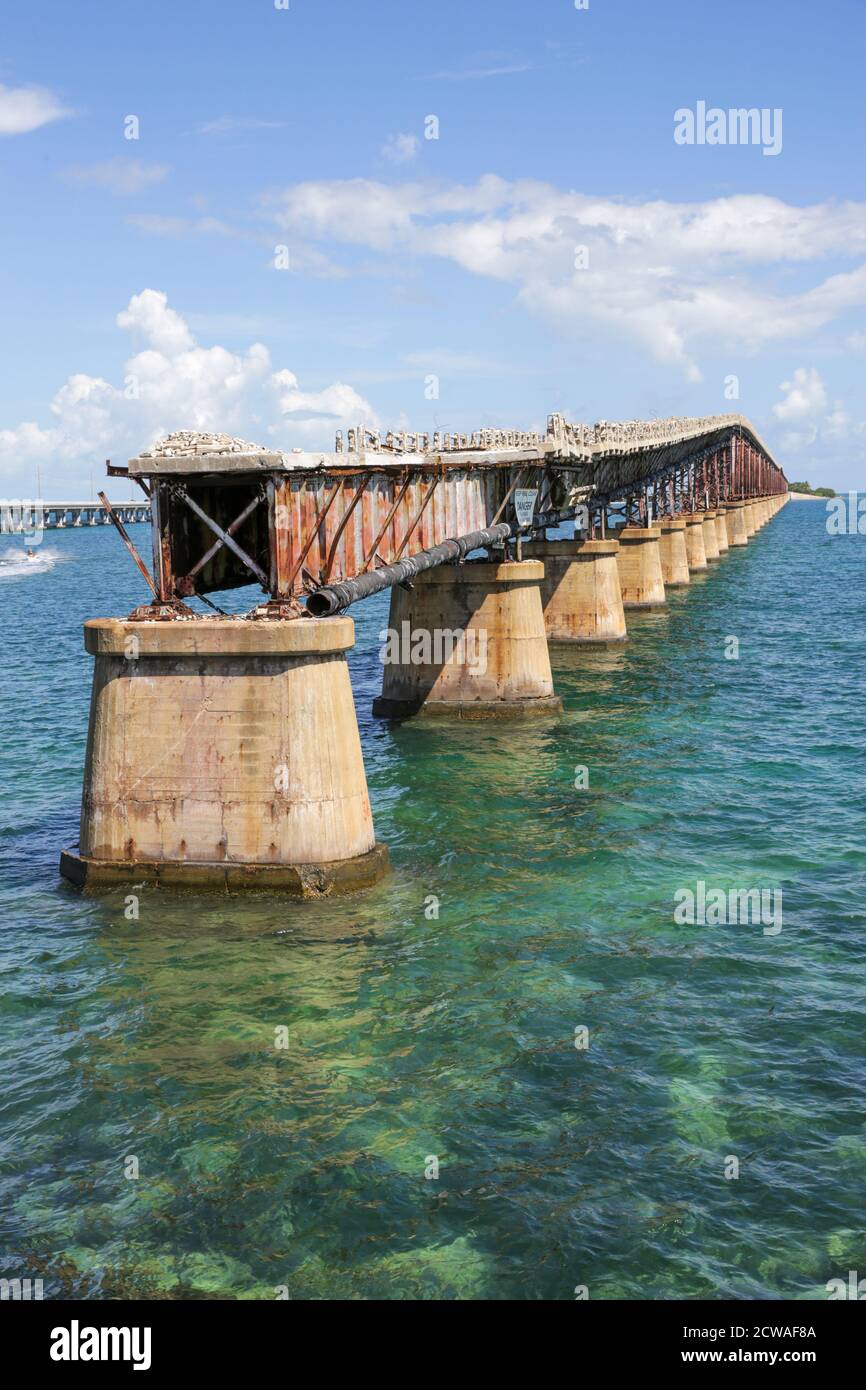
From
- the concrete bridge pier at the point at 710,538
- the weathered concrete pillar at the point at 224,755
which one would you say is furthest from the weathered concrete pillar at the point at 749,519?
the weathered concrete pillar at the point at 224,755

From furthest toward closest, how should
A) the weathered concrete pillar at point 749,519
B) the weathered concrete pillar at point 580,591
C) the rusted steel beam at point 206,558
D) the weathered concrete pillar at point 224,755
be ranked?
the weathered concrete pillar at point 749,519, the weathered concrete pillar at point 580,591, the rusted steel beam at point 206,558, the weathered concrete pillar at point 224,755

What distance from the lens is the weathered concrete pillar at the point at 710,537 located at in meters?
114

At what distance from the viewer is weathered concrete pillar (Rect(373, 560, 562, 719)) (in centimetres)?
3975

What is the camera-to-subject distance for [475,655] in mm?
40125

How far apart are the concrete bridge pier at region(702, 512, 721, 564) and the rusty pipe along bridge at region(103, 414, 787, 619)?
6575 cm

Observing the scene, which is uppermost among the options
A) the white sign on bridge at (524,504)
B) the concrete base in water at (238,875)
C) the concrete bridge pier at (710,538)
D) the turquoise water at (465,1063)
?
the concrete bridge pier at (710,538)

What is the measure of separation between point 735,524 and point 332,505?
125509mm

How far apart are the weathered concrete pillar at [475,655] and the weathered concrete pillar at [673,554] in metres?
47.9

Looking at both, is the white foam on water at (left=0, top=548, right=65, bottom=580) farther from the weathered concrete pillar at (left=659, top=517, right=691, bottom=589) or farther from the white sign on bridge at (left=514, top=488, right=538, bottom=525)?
the white sign on bridge at (left=514, top=488, right=538, bottom=525)

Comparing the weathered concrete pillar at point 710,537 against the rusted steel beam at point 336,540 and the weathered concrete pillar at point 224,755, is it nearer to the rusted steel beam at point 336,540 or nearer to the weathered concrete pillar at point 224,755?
the rusted steel beam at point 336,540
